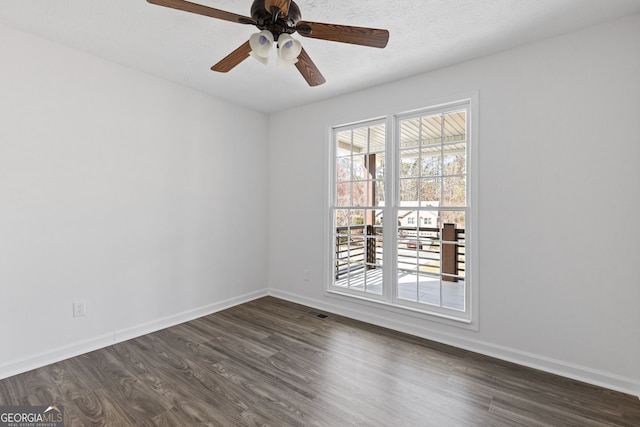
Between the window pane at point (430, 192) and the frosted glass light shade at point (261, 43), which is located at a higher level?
the frosted glass light shade at point (261, 43)

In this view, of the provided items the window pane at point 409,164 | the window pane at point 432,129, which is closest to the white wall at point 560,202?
the window pane at point 432,129

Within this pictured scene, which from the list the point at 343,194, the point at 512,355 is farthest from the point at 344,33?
the point at 512,355

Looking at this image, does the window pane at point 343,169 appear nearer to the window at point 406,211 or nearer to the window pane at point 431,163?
the window at point 406,211

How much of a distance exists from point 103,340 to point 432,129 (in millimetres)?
3837

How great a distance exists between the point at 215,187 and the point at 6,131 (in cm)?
188

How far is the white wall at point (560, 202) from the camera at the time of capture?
2207 millimetres

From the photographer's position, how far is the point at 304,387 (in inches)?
87.6

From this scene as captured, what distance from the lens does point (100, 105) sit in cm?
284

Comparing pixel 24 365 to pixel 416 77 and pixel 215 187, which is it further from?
pixel 416 77

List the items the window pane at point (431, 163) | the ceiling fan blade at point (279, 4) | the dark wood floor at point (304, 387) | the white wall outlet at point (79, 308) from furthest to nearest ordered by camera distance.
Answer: the window pane at point (431, 163) < the white wall outlet at point (79, 308) < the dark wood floor at point (304, 387) < the ceiling fan blade at point (279, 4)

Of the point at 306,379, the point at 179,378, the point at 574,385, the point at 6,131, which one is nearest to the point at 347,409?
the point at 306,379

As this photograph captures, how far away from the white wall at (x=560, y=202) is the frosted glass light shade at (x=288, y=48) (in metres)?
1.82

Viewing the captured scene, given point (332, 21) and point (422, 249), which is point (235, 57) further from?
point (422, 249)

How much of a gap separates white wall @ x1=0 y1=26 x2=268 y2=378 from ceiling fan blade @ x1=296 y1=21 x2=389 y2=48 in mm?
2252
